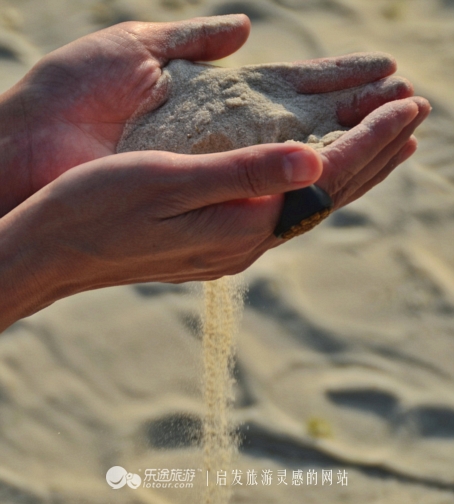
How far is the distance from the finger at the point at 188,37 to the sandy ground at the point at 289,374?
0.65m

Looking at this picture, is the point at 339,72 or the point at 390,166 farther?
the point at 339,72

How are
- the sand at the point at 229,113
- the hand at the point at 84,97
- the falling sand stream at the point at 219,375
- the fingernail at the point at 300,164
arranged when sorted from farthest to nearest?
the falling sand stream at the point at 219,375
the hand at the point at 84,97
the sand at the point at 229,113
the fingernail at the point at 300,164

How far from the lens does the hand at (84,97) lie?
1.61 meters

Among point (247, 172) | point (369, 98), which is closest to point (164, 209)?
point (247, 172)

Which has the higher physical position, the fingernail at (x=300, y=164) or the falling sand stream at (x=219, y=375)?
the fingernail at (x=300, y=164)

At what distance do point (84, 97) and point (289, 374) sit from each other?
920 millimetres

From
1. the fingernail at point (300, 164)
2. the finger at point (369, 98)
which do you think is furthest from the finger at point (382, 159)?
the fingernail at point (300, 164)

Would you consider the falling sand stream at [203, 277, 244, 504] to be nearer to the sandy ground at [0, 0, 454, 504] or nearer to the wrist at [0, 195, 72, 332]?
the sandy ground at [0, 0, 454, 504]

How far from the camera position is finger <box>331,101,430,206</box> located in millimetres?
1381

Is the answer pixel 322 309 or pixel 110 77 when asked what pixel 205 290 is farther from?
pixel 110 77

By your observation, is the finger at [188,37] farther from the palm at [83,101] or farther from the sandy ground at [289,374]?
the sandy ground at [289,374]

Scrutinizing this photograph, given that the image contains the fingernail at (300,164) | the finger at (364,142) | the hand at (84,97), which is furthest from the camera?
the hand at (84,97)

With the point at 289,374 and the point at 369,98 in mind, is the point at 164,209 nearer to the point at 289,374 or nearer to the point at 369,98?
the point at 369,98

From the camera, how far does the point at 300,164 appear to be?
3.70 ft
